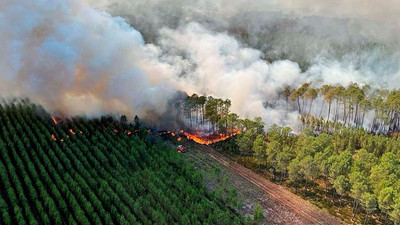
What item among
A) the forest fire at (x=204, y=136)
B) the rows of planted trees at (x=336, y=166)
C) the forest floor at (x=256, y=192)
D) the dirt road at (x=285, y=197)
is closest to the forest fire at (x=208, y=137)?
the forest fire at (x=204, y=136)

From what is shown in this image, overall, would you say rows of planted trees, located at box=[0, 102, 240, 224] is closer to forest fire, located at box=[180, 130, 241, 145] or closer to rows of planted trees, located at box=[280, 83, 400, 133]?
forest fire, located at box=[180, 130, 241, 145]

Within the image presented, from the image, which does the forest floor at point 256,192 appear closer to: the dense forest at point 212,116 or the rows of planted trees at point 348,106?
the dense forest at point 212,116

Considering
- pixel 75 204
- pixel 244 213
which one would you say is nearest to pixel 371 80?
pixel 244 213

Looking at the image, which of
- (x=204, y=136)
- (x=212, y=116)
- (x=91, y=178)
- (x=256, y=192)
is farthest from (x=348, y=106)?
(x=91, y=178)

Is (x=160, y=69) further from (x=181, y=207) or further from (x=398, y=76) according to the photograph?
(x=398, y=76)

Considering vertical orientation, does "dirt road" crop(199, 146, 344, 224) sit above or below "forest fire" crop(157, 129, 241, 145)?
below

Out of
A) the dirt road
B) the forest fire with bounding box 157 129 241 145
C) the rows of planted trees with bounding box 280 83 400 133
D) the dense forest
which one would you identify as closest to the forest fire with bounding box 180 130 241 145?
the forest fire with bounding box 157 129 241 145
